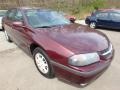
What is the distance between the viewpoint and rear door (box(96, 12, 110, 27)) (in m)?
10.1

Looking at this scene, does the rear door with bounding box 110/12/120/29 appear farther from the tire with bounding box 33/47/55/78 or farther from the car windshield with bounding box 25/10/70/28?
the tire with bounding box 33/47/55/78

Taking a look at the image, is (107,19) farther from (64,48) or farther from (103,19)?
(64,48)

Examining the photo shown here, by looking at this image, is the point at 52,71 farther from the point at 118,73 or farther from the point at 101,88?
the point at 118,73

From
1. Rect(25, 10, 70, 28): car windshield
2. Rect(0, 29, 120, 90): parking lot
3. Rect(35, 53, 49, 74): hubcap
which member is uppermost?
Rect(25, 10, 70, 28): car windshield

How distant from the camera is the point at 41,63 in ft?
12.9

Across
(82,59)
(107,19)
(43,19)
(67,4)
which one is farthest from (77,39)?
(67,4)

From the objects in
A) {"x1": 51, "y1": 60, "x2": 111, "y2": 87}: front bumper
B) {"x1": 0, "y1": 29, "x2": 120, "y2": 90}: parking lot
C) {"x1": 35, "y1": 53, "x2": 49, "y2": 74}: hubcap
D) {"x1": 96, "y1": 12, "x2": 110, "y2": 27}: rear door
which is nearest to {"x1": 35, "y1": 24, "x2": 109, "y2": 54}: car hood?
{"x1": 51, "y1": 60, "x2": 111, "y2": 87}: front bumper

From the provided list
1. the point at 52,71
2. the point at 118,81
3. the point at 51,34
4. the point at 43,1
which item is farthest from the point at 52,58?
the point at 43,1

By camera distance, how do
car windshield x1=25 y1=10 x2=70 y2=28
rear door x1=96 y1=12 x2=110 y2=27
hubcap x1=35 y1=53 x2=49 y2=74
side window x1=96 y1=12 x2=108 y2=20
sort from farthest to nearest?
1. side window x1=96 y1=12 x2=108 y2=20
2. rear door x1=96 y1=12 x2=110 y2=27
3. car windshield x1=25 y1=10 x2=70 y2=28
4. hubcap x1=35 y1=53 x2=49 y2=74

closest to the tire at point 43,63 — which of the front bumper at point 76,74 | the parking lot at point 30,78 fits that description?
the parking lot at point 30,78

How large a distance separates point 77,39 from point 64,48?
443 millimetres

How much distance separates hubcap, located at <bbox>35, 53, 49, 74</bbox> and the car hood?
0.56 meters

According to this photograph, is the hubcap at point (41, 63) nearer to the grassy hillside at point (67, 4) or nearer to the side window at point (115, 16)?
the side window at point (115, 16)

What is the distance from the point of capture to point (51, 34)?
12.2ft
